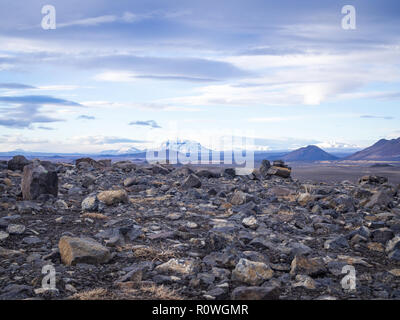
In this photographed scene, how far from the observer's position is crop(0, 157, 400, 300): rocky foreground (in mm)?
5887

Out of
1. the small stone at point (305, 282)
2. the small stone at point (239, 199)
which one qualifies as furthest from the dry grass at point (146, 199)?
the small stone at point (305, 282)

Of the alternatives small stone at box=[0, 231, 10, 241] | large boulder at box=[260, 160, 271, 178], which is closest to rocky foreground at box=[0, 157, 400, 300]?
small stone at box=[0, 231, 10, 241]

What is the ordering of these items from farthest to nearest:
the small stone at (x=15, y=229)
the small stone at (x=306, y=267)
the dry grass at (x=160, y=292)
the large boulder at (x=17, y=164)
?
the large boulder at (x=17, y=164) < the small stone at (x=15, y=229) < the small stone at (x=306, y=267) < the dry grass at (x=160, y=292)

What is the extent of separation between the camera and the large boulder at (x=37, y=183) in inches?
492

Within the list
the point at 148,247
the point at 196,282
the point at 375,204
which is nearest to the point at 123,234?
the point at 148,247

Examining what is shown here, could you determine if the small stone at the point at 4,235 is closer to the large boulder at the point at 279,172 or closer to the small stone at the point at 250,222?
the small stone at the point at 250,222

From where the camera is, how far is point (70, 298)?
17.6 feet

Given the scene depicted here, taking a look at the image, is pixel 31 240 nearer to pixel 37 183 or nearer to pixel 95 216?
pixel 95 216

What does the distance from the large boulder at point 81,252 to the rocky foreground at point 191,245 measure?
0.02 metres

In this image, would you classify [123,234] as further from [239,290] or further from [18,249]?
[239,290]

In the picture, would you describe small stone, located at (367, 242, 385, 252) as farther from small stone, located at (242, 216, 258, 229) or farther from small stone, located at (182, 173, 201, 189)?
small stone, located at (182, 173, 201, 189)

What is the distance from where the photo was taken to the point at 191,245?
8.23m

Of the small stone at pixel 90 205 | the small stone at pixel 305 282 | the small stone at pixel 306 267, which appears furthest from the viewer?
the small stone at pixel 90 205
